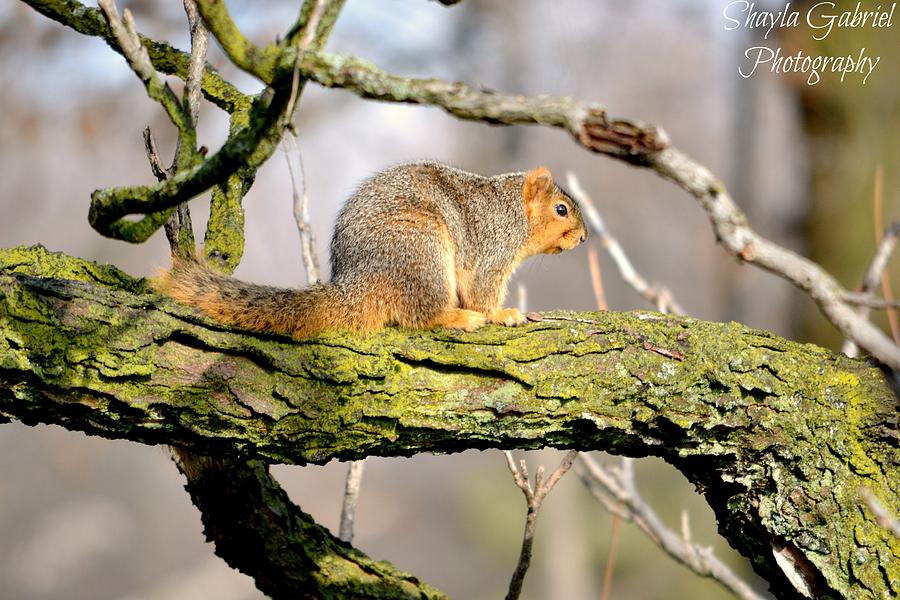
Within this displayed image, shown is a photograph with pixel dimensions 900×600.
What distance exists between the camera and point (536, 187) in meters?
3.77

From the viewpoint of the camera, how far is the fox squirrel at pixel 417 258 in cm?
239

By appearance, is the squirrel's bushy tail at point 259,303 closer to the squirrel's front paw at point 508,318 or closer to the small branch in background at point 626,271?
the squirrel's front paw at point 508,318

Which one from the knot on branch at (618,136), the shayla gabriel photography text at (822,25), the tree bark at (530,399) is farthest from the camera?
the shayla gabriel photography text at (822,25)

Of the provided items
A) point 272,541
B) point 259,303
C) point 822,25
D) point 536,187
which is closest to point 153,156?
point 259,303

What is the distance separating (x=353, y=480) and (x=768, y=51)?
5.02 metres

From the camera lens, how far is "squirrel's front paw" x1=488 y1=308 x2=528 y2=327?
8.37 feet

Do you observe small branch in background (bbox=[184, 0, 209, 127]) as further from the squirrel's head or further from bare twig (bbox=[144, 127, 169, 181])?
the squirrel's head

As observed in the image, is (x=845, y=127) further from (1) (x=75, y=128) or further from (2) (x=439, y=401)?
(1) (x=75, y=128)

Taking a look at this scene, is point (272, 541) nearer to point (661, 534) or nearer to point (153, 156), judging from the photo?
point (153, 156)

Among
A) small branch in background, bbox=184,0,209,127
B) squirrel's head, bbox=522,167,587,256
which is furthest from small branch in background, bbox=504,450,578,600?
squirrel's head, bbox=522,167,587,256

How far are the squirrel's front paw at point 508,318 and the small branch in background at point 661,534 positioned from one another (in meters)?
0.61

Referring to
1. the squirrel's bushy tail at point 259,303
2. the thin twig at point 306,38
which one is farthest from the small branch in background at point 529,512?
the thin twig at point 306,38

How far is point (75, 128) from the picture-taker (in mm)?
6379

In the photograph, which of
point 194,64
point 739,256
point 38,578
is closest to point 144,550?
point 38,578
